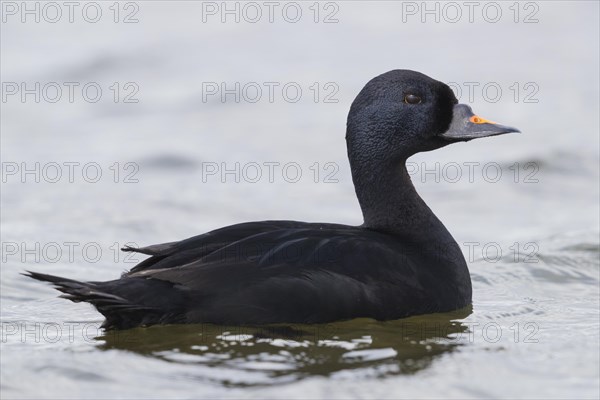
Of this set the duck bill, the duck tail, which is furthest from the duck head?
the duck tail

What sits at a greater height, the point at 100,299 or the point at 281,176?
the point at 281,176

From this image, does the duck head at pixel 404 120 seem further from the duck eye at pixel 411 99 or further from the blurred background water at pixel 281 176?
the blurred background water at pixel 281 176

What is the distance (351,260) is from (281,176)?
5.48m

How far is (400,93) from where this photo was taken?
8.46 metres

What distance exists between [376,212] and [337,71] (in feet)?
26.1

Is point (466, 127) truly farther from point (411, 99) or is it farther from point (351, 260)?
point (351, 260)

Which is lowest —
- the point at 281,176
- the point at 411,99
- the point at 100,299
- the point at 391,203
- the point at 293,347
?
the point at 293,347

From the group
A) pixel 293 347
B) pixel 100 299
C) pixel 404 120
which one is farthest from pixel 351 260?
pixel 100 299

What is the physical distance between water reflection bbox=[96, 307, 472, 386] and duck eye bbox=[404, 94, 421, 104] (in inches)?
61.4

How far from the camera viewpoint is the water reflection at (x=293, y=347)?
6.78 metres

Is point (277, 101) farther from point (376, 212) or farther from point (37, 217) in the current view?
point (376, 212)

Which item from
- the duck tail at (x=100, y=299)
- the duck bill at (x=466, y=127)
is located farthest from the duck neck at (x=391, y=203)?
the duck tail at (x=100, y=299)

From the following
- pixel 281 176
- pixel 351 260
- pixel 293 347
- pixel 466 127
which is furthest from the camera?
pixel 281 176

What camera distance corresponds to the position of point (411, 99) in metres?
8.48
